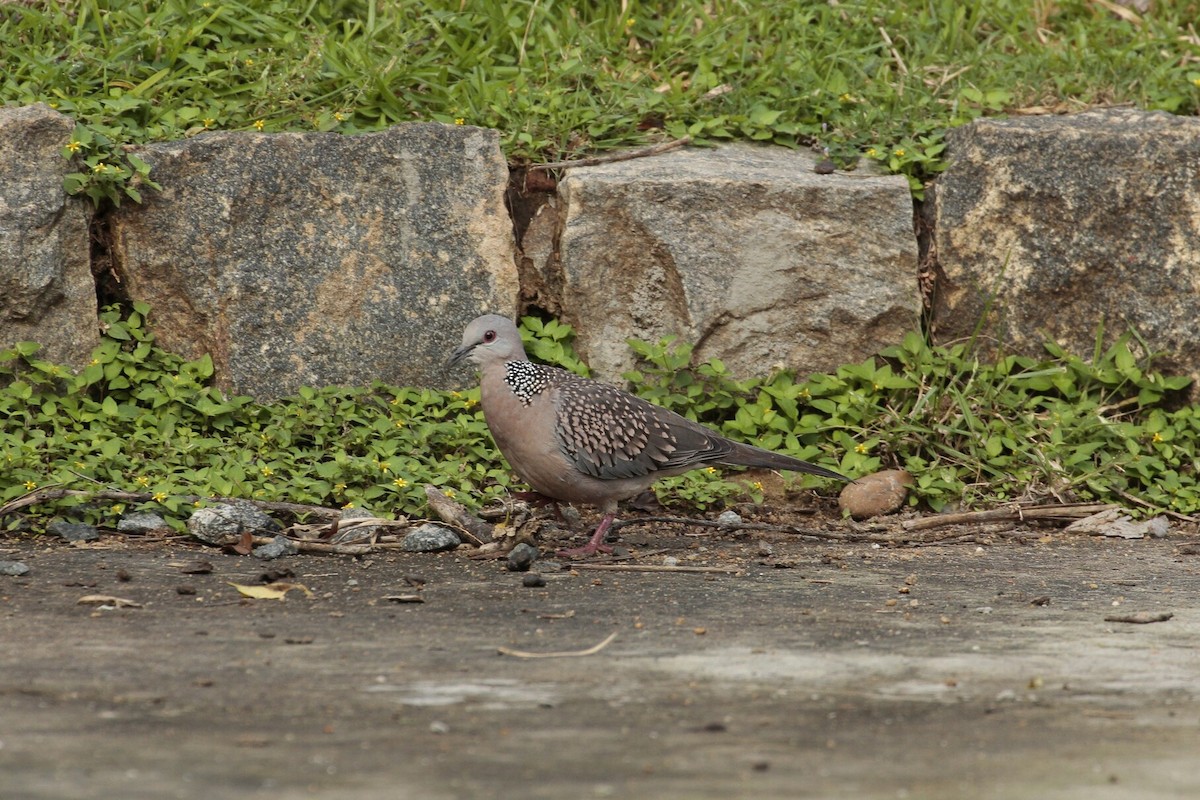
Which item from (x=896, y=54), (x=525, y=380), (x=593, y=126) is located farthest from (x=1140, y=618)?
(x=896, y=54)

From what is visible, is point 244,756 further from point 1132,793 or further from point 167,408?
point 167,408

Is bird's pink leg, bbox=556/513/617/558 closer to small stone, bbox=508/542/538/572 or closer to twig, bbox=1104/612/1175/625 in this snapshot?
small stone, bbox=508/542/538/572

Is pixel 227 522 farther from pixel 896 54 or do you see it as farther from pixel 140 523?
pixel 896 54

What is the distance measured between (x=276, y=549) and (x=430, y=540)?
547 millimetres

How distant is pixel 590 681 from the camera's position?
10.5ft

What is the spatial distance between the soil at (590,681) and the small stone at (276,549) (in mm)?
71

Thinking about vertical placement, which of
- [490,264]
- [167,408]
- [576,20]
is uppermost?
[576,20]

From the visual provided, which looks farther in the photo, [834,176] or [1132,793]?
[834,176]

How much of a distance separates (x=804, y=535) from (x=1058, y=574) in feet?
3.55

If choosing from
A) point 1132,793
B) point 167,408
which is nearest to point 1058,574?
point 1132,793

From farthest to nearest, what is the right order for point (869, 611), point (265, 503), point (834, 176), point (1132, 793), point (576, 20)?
point (576, 20) → point (834, 176) → point (265, 503) → point (869, 611) → point (1132, 793)

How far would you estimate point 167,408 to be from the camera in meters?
6.12

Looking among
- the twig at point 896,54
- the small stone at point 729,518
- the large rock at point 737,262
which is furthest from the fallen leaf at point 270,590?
the twig at point 896,54

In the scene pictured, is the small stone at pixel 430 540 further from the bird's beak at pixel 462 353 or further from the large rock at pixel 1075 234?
the large rock at pixel 1075 234
